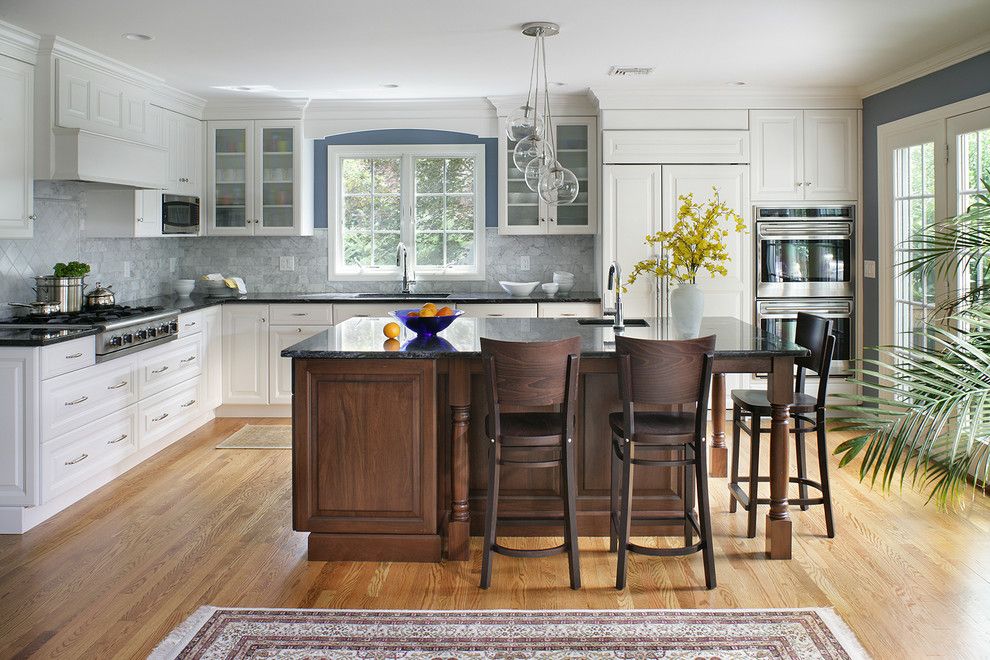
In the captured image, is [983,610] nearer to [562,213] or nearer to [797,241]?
[797,241]

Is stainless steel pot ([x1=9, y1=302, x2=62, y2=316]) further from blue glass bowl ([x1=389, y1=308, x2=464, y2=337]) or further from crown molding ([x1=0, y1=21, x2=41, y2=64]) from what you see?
blue glass bowl ([x1=389, y1=308, x2=464, y2=337])

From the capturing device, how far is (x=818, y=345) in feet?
13.3

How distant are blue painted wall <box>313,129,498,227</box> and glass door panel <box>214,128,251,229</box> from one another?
0.59m

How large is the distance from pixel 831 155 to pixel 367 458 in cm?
447

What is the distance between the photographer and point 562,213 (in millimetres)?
6895

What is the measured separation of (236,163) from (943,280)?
516 cm

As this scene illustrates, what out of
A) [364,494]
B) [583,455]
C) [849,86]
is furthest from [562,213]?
[364,494]

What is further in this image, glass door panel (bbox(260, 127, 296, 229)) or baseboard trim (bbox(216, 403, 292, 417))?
glass door panel (bbox(260, 127, 296, 229))

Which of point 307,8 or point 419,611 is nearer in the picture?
point 419,611

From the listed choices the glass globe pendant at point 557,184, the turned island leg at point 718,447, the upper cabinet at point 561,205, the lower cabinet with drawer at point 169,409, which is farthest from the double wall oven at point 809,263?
the lower cabinet with drawer at point 169,409

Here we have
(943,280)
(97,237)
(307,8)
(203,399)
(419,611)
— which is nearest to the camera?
(419,611)

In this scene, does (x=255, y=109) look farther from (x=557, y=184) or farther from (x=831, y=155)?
(x=831, y=155)

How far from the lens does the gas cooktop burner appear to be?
478 centimetres

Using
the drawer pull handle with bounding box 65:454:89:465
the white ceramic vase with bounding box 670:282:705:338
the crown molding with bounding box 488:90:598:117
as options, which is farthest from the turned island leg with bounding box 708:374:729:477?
the drawer pull handle with bounding box 65:454:89:465
